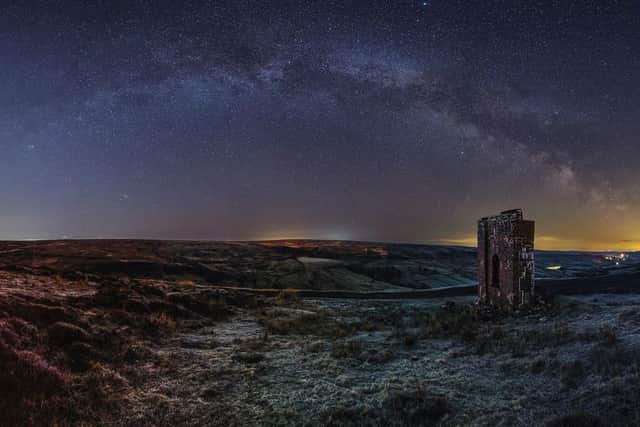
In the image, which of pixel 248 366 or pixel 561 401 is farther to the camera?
pixel 248 366

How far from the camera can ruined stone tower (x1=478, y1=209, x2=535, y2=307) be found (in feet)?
53.0

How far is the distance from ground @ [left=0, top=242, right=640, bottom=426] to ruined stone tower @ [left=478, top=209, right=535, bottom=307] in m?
1.00

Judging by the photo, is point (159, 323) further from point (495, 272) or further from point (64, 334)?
point (495, 272)

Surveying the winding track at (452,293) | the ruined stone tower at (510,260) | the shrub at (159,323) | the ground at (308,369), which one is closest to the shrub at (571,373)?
the ground at (308,369)

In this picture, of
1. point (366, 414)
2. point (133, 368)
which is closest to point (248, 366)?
point (133, 368)

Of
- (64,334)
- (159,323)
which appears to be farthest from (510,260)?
(64,334)

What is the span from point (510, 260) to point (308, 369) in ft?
38.2

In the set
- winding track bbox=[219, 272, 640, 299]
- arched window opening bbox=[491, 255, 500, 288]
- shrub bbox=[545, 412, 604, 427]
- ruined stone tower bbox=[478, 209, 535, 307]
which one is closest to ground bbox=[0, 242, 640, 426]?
shrub bbox=[545, 412, 604, 427]

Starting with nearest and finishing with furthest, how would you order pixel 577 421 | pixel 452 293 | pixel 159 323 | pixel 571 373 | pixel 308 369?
pixel 577 421 < pixel 571 373 < pixel 308 369 < pixel 159 323 < pixel 452 293

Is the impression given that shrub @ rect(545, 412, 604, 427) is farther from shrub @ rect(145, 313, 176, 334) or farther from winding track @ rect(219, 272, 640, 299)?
winding track @ rect(219, 272, 640, 299)

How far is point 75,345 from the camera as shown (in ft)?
29.9

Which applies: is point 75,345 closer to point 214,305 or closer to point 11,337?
point 11,337

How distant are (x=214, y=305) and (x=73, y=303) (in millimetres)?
6981

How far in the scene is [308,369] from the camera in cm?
954
